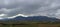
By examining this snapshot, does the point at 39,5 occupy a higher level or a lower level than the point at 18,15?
higher

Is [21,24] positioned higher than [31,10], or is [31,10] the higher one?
[31,10]

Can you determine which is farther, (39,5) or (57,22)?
(39,5)

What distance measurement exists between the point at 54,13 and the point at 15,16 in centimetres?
47

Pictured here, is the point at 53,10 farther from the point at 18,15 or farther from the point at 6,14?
the point at 6,14

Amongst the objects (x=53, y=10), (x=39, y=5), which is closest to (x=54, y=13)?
(x=53, y=10)

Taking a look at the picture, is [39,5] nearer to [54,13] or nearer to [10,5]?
[54,13]

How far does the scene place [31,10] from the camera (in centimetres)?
185

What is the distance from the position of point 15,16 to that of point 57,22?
51 cm

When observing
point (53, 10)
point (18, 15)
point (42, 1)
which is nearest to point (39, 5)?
point (42, 1)

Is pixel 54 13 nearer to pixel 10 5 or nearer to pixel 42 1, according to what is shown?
pixel 42 1

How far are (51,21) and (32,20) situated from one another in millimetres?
226

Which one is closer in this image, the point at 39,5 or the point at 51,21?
the point at 51,21

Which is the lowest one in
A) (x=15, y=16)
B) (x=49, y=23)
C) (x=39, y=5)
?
(x=49, y=23)

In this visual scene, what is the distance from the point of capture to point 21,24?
5.92 ft
